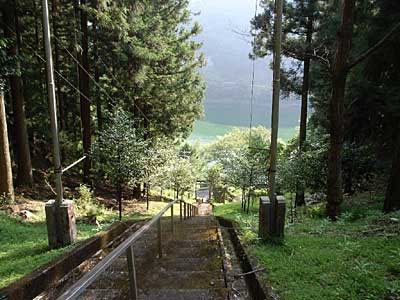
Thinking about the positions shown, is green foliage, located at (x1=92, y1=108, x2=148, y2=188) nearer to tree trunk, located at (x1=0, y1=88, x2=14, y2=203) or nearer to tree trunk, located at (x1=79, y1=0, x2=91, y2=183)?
tree trunk, located at (x1=0, y1=88, x2=14, y2=203)

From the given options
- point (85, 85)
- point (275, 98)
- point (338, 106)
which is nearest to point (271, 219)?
point (275, 98)

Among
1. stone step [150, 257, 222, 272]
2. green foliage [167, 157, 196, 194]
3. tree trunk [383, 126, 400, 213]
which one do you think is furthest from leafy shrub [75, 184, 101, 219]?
tree trunk [383, 126, 400, 213]

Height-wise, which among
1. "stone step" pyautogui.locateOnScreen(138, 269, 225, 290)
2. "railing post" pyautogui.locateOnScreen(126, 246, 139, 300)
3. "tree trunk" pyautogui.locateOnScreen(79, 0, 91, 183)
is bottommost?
"stone step" pyautogui.locateOnScreen(138, 269, 225, 290)

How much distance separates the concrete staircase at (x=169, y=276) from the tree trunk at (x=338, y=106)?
2952 millimetres

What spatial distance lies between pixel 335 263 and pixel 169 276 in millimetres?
1728

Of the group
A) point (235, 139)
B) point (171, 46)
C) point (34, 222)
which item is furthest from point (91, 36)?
point (235, 139)

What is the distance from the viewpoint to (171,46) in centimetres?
1458

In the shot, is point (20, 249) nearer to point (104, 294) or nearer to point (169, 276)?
point (104, 294)

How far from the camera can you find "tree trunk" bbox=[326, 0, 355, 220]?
5.11 meters

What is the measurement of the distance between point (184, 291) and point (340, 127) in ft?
14.4

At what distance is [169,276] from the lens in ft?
9.93

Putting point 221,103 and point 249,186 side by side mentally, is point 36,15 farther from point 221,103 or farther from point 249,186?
point 221,103

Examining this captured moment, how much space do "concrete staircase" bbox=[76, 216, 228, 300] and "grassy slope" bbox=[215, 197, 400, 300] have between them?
20.4 inches

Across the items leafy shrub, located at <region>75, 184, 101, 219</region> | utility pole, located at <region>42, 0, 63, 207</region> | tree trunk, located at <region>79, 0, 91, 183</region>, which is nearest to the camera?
utility pole, located at <region>42, 0, 63, 207</region>
